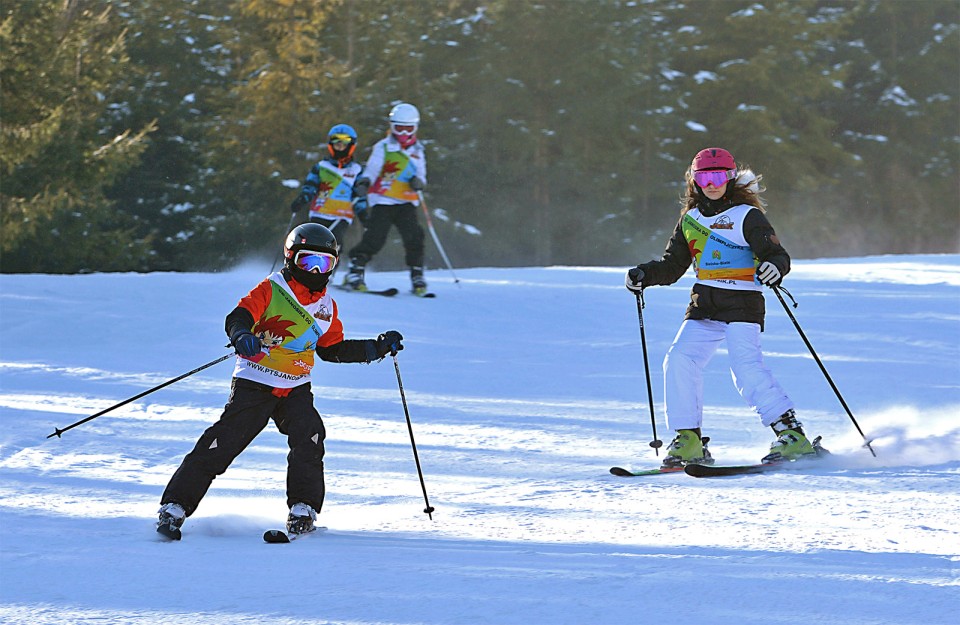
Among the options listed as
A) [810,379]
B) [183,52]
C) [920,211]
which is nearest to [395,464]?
[810,379]

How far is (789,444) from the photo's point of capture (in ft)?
18.2

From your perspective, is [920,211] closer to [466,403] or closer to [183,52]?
[183,52]

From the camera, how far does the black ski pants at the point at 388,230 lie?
38.8ft

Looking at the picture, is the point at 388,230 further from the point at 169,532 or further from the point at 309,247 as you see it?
the point at 169,532

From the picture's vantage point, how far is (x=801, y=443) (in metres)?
5.54

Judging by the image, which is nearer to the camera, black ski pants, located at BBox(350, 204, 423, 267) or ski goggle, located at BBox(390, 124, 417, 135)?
ski goggle, located at BBox(390, 124, 417, 135)

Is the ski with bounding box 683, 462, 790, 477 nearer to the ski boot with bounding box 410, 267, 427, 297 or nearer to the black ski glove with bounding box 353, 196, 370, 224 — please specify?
the black ski glove with bounding box 353, 196, 370, 224

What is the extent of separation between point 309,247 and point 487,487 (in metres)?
1.42

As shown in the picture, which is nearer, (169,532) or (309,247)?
(169,532)

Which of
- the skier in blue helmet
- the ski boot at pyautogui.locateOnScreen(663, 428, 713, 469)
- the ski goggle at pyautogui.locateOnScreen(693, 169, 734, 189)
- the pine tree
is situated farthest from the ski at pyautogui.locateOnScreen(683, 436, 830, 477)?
the pine tree

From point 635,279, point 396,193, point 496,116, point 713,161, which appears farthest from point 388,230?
point 496,116

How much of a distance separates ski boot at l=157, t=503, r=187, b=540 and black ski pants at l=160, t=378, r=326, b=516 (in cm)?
2

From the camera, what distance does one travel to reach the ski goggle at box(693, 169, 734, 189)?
5.55 m

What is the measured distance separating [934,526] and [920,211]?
39076 millimetres
